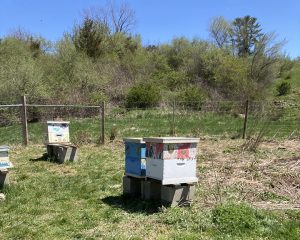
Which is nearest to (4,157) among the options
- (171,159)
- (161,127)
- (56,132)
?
(171,159)

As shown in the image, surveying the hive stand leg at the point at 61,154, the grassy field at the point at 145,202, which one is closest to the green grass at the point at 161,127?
the grassy field at the point at 145,202

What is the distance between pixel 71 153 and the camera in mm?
10859

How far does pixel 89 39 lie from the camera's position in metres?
37.4

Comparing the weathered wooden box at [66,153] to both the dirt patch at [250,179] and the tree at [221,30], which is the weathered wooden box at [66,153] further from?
the tree at [221,30]

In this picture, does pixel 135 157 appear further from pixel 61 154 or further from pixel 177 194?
pixel 61 154

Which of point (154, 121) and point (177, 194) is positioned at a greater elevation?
point (177, 194)

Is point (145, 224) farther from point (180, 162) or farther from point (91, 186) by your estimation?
point (91, 186)

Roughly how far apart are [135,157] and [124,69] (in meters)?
31.7

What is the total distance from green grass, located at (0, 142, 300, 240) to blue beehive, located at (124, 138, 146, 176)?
19.3 inches

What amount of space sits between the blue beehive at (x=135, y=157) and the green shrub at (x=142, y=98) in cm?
2136

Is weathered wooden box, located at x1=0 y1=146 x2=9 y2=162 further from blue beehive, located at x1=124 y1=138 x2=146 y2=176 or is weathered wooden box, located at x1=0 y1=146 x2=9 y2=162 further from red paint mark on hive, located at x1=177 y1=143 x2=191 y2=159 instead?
red paint mark on hive, located at x1=177 y1=143 x2=191 y2=159

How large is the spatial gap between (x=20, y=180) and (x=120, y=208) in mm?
3272

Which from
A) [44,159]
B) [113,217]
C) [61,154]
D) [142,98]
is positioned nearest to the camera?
[113,217]

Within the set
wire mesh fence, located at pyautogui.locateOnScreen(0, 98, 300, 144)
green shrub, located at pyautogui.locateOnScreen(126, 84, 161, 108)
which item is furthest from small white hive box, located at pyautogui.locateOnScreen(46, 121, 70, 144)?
green shrub, located at pyautogui.locateOnScreen(126, 84, 161, 108)
